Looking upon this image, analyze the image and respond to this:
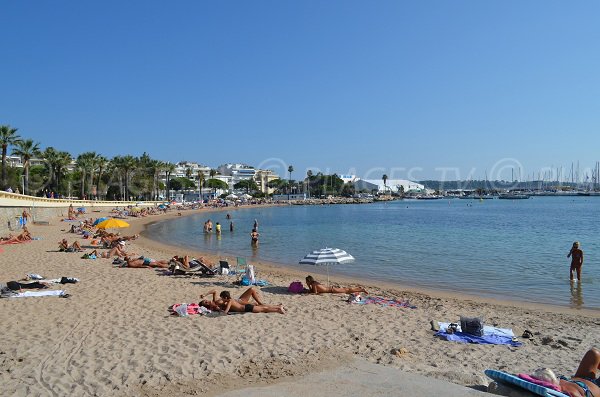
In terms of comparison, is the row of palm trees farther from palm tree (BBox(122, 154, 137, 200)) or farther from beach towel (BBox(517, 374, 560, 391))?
beach towel (BBox(517, 374, 560, 391))

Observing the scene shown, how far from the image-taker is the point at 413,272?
17.8 meters

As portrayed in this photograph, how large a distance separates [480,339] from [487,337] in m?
0.23

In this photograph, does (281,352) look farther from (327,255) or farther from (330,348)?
(327,255)

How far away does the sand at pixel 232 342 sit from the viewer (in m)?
5.79

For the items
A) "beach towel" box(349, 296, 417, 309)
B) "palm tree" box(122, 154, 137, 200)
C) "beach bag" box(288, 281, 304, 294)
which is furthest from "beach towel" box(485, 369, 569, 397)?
"palm tree" box(122, 154, 137, 200)

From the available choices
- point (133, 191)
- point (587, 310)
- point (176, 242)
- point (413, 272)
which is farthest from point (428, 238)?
point (133, 191)

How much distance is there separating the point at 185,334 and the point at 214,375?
2.04 m

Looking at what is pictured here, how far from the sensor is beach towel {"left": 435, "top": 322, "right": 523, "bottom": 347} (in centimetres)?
790

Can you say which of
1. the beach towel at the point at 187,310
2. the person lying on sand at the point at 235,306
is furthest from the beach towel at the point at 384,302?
the beach towel at the point at 187,310

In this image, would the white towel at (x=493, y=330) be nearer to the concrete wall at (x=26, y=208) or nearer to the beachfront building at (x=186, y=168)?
the concrete wall at (x=26, y=208)

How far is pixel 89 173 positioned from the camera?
70000 mm

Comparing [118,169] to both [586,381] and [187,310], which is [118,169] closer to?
[187,310]

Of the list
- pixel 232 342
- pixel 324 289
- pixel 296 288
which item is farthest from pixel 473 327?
pixel 296 288

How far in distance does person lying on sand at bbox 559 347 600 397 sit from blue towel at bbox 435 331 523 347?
2423 mm
